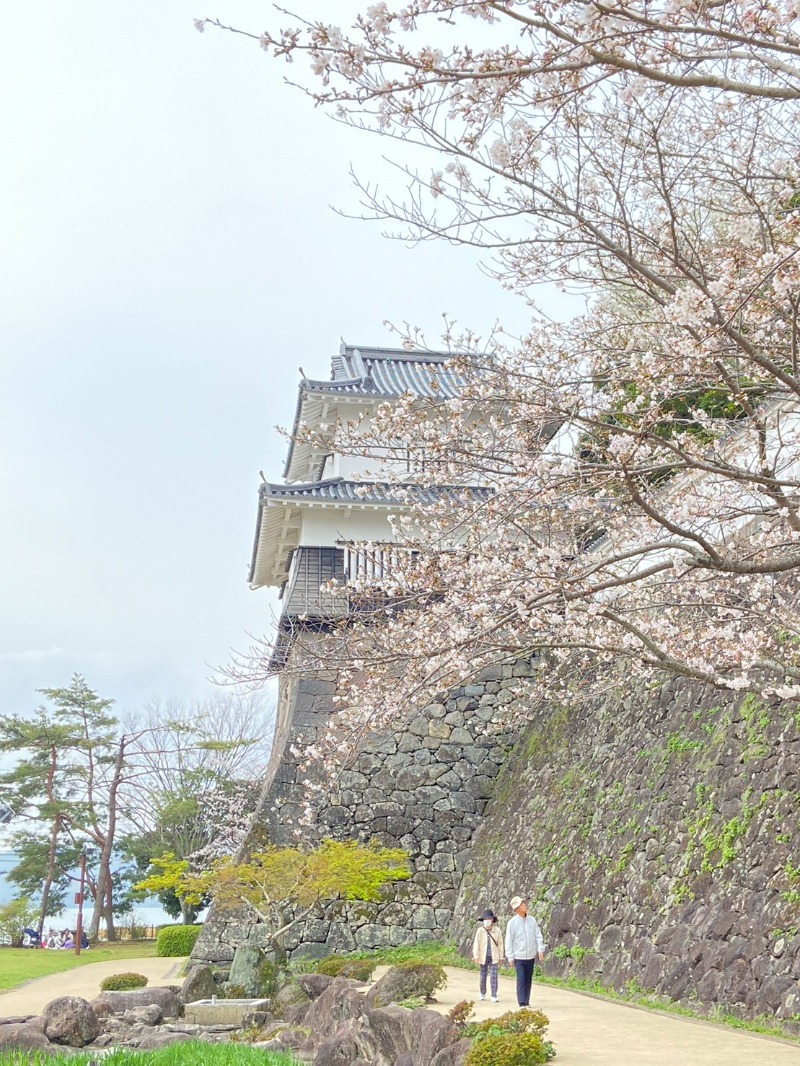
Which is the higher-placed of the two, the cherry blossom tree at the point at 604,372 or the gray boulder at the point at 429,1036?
the cherry blossom tree at the point at 604,372

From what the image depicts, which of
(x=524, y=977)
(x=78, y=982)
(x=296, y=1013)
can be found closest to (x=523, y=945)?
(x=524, y=977)

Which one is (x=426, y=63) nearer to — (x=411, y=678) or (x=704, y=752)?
(x=411, y=678)

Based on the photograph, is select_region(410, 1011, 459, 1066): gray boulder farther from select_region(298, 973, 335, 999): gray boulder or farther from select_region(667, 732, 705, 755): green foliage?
select_region(667, 732, 705, 755): green foliage

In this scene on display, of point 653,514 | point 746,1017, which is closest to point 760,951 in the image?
point 746,1017

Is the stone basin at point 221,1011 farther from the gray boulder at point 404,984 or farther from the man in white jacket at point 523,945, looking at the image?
the man in white jacket at point 523,945

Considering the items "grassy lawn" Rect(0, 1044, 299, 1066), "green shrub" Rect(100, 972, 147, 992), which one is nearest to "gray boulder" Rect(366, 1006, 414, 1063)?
"grassy lawn" Rect(0, 1044, 299, 1066)

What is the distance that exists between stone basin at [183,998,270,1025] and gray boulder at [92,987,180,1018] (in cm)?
64

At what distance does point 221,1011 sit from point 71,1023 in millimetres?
2030

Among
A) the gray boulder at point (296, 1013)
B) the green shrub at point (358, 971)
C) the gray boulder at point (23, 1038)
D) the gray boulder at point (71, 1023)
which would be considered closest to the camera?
the gray boulder at point (23, 1038)

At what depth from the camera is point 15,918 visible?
2770 cm

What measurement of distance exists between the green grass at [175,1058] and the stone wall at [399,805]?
703 centimetres

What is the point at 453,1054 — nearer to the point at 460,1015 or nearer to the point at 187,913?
the point at 460,1015

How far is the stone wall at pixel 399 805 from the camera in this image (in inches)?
606

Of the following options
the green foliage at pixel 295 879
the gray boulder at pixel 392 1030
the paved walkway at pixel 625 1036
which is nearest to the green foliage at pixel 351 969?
the green foliage at pixel 295 879
